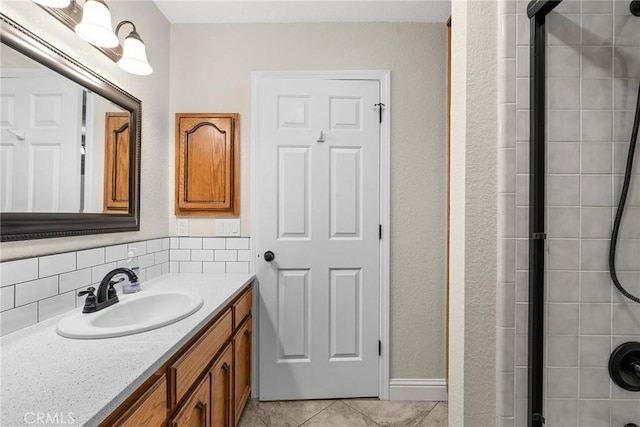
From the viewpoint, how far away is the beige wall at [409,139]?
1.98 m

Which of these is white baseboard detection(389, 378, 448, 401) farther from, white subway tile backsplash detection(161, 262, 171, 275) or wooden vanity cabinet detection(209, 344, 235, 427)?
white subway tile backsplash detection(161, 262, 171, 275)

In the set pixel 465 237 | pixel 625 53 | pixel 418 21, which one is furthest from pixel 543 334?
pixel 418 21

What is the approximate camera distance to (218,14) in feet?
6.31

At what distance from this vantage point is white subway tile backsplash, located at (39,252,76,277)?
1088mm

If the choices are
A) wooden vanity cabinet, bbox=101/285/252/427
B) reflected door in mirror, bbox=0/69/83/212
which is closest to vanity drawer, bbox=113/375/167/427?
wooden vanity cabinet, bbox=101/285/252/427

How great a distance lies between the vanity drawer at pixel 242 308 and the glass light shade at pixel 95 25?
4.30 feet

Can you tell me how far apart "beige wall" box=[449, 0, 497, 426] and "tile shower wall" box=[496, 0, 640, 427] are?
0.03m

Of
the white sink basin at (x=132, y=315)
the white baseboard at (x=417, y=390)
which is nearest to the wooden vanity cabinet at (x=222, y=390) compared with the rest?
the white sink basin at (x=132, y=315)

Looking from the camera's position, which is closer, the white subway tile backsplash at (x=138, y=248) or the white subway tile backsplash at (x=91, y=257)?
the white subway tile backsplash at (x=91, y=257)

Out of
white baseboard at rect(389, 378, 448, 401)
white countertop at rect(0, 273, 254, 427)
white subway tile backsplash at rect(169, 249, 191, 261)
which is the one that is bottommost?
white baseboard at rect(389, 378, 448, 401)

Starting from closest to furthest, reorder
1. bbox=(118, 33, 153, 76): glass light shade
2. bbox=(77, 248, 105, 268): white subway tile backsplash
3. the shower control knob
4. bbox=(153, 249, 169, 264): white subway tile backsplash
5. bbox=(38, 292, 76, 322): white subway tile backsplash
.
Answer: bbox=(38, 292, 76, 322): white subway tile backsplash → bbox=(77, 248, 105, 268): white subway tile backsplash → bbox=(118, 33, 153, 76): glass light shade → bbox=(153, 249, 169, 264): white subway tile backsplash → the shower control knob

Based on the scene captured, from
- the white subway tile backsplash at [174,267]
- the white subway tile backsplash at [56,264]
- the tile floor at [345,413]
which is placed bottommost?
the tile floor at [345,413]

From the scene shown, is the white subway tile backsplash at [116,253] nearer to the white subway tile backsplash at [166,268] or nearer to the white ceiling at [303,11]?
the white subway tile backsplash at [166,268]

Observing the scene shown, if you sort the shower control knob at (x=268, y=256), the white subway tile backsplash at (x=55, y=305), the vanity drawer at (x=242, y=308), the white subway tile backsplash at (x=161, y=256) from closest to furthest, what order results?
the white subway tile backsplash at (x=55, y=305) → the vanity drawer at (x=242, y=308) → the white subway tile backsplash at (x=161, y=256) → the shower control knob at (x=268, y=256)
